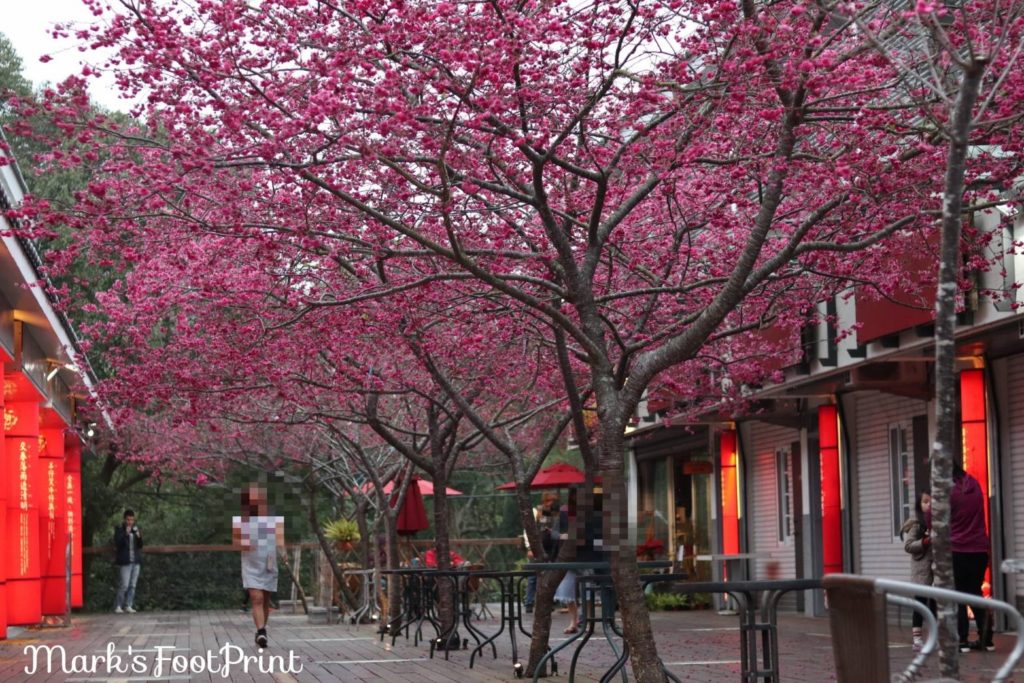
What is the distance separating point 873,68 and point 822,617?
43.8 ft

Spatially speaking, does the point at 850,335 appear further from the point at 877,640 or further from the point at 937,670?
the point at 877,640

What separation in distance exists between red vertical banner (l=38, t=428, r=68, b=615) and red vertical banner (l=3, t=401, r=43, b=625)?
5.35 ft

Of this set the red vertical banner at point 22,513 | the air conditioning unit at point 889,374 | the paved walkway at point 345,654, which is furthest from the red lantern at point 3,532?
the air conditioning unit at point 889,374

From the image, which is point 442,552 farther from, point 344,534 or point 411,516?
point 344,534

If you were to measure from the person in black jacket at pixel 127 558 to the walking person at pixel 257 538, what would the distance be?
18418mm

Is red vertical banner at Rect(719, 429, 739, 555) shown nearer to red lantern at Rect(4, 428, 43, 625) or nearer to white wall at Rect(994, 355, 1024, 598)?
white wall at Rect(994, 355, 1024, 598)

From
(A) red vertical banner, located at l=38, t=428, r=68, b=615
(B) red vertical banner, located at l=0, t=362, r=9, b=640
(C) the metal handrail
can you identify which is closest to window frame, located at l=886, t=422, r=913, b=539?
(B) red vertical banner, located at l=0, t=362, r=9, b=640

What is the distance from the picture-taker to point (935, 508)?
24.3 feet

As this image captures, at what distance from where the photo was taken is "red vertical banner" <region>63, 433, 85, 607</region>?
32.2m

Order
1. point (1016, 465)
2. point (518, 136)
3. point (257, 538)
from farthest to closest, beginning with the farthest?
point (1016, 465)
point (257, 538)
point (518, 136)

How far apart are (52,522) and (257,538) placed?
15213mm

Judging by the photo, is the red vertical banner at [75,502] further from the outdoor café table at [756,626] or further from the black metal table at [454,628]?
the outdoor café table at [756,626]

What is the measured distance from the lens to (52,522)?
94.7 ft

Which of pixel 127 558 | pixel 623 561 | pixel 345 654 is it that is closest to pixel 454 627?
pixel 345 654
